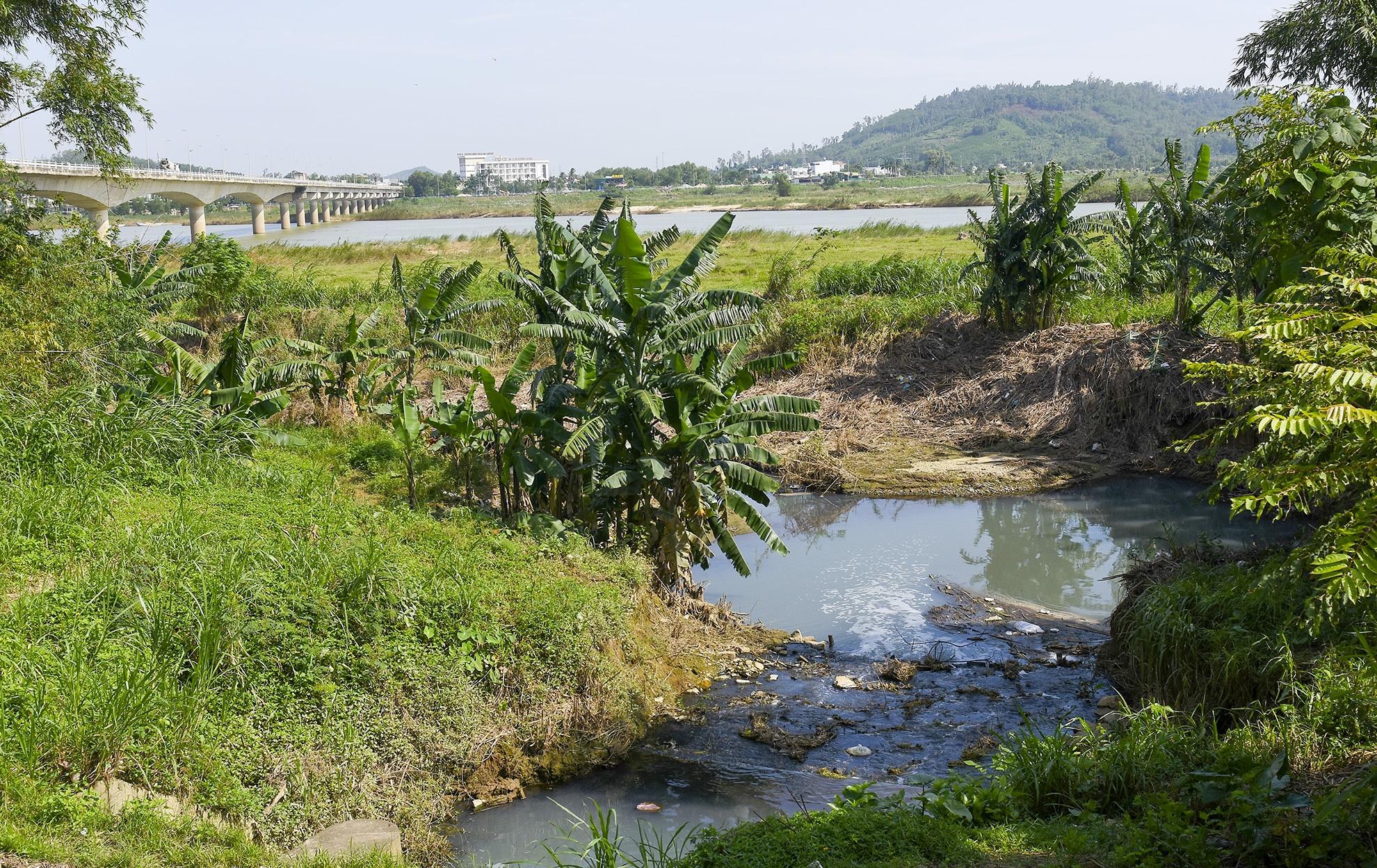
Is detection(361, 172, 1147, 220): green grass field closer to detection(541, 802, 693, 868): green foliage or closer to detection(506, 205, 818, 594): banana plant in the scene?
detection(506, 205, 818, 594): banana plant

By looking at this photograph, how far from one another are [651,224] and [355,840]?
55999 mm

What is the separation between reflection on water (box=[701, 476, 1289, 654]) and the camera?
933cm

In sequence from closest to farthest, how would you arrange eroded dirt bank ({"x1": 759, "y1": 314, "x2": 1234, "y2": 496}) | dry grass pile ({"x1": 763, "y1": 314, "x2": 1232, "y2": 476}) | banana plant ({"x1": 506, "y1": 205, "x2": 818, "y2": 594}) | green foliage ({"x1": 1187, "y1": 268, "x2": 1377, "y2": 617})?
1. green foliage ({"x1": 1187, "y1": 268, "x2": 1377, "y2": 617})
2. banana plant ({"x1": 506, "y1": 205, "x2": 818, "y2": 594})
3. eroded dirt bank ({"x1": 759, "y1": 314, "x2": 1234, "y2": 496})
4. dry grass pile ({"x1": 763, "y1": 314, "x2": 1232, "y2": 476})

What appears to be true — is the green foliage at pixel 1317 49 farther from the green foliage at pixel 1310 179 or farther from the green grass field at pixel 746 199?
the green grass field at pixel 746 199

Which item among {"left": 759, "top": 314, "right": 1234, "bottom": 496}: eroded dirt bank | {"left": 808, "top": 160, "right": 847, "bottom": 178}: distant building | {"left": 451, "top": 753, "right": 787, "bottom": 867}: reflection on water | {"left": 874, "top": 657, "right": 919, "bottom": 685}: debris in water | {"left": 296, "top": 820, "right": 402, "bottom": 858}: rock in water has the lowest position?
{"left": 451, "top": 753, "right": 787, "bottom": 867}: reflection on water

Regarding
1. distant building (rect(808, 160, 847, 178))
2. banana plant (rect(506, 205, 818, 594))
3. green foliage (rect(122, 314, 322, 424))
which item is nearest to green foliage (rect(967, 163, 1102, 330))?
banana plant (rect(506, 205, 818, 594))

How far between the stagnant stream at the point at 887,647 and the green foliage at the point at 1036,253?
438 cm

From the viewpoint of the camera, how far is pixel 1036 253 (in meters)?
15.9

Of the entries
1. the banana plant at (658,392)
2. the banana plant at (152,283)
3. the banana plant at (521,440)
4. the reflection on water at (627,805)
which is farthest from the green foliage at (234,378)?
the reflection on water at (627,805)

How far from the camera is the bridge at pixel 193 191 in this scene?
104 ft

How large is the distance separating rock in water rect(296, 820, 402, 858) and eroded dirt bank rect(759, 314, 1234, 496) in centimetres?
866

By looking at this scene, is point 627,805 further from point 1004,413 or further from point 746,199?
point 746,199

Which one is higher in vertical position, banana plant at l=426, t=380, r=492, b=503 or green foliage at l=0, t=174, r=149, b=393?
green foliage at l=0, t=174, r=149, b=393

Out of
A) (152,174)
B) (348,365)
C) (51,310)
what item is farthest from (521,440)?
(152,174)
